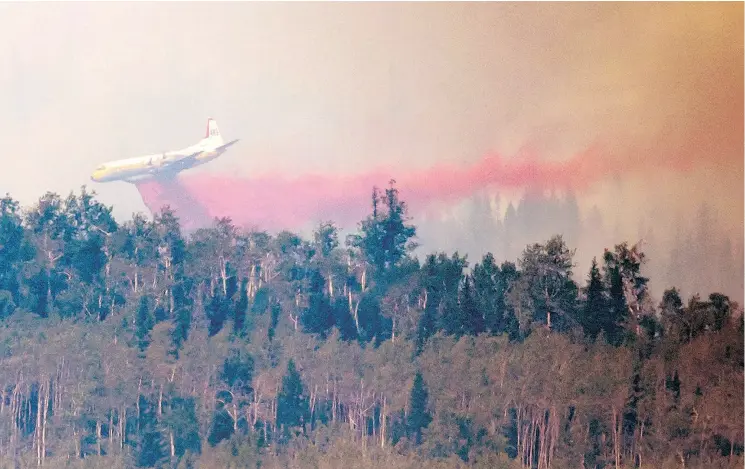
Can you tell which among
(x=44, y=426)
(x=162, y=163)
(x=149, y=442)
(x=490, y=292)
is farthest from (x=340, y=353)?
(x=44, y=426)

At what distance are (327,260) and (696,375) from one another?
30.3 feet

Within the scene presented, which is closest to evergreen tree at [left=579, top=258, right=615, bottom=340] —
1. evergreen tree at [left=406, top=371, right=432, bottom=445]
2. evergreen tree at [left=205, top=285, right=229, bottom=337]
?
evergreen tree at [left=406, top=371, right=432, bottom=445]

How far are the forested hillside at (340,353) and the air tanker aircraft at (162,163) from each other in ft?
3.34

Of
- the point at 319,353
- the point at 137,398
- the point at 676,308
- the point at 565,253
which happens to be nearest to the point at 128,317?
the point at 137,398

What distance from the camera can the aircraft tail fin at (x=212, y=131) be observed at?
1267 inches

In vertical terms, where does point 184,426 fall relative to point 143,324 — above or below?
below

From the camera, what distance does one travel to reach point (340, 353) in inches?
1262

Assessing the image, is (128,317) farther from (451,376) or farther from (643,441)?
(643,441)

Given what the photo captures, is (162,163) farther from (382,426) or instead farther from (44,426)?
(382,426)

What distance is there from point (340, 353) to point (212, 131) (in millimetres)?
5876

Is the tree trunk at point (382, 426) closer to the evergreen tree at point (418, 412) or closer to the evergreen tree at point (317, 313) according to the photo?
the evergreen tree at point (418, 412)

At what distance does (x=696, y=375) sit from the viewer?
2991cm

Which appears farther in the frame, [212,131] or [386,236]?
[386,236]

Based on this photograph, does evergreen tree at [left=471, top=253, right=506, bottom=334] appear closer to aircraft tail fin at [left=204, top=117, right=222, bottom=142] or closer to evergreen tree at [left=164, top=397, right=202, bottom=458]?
aircraft tail fin at [left=204, top=117, right=222, bottom=142]
